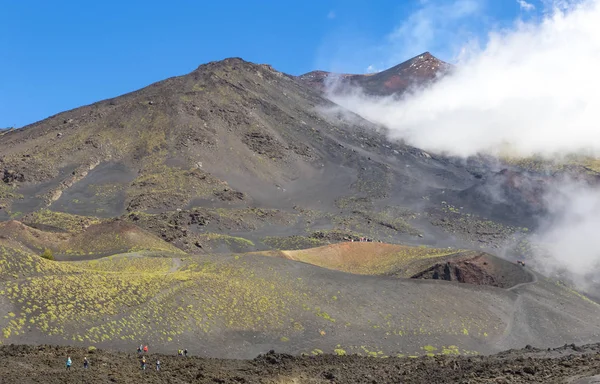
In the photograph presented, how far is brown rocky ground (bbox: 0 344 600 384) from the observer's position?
28.9 m

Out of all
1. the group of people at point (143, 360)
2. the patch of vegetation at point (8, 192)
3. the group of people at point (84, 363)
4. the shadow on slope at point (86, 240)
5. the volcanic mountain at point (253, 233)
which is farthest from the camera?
the patch of vegetation at point (8, 192)

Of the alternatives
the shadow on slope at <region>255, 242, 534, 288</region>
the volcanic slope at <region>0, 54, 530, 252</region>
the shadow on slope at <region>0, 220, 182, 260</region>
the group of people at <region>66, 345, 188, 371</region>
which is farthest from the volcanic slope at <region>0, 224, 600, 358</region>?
the volcanic slope at <region>0, 54, 530, 252</region>

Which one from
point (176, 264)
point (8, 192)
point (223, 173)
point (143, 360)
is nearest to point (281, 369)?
point (143, 360)

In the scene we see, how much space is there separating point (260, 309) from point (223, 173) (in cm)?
8702

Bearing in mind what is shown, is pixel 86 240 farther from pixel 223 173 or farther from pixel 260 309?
pixel 223 173

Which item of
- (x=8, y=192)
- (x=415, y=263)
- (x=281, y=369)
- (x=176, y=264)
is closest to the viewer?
(x=281, y=369)

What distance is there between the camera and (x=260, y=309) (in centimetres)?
4706

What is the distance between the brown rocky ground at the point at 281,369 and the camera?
2886 centimetres

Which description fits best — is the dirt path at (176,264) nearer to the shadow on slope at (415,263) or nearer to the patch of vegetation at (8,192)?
the shadow on slope at (415,263)

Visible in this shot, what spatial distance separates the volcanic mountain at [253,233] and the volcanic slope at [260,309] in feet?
0.54

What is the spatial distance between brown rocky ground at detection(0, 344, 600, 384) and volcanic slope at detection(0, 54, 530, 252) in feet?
165

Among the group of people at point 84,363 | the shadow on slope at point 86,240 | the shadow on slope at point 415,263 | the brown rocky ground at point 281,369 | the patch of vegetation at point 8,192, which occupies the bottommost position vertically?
the brown rocky ground at point 281,369

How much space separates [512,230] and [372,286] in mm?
73344

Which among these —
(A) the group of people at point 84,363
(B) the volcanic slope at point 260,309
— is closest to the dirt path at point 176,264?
(B) the volcanic slope at point 260,309
